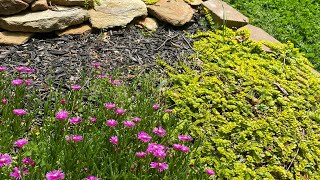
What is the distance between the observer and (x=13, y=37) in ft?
14.3

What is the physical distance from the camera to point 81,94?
341 cm

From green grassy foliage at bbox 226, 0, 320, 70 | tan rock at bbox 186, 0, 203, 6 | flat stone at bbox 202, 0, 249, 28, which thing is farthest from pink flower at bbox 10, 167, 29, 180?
green grassy foliage at bbox 226, 0, 320, 70

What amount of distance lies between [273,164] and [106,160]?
4.98 feet

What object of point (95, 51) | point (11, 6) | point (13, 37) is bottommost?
point (95, 51)

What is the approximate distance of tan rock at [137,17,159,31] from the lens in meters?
4.98

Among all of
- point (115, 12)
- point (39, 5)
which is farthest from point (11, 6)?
point (115, 12)

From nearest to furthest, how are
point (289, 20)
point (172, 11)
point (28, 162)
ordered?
1. point (28, 162)
2. point (172, 11)
3. point (289, 20)

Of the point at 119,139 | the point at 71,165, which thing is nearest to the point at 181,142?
the point at 119,139

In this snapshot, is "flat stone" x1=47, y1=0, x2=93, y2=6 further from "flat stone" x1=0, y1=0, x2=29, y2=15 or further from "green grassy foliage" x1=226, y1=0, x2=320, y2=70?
"green grassy foliage" x1=226, y1=0, x2=320, y2=70

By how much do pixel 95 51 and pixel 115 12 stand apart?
696mm

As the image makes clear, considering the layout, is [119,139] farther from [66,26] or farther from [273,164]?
[66,26]

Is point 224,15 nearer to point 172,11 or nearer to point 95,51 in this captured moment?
point 172,11

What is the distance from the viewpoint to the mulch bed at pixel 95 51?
4.04 m

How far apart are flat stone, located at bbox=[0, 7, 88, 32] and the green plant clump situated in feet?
3.53
